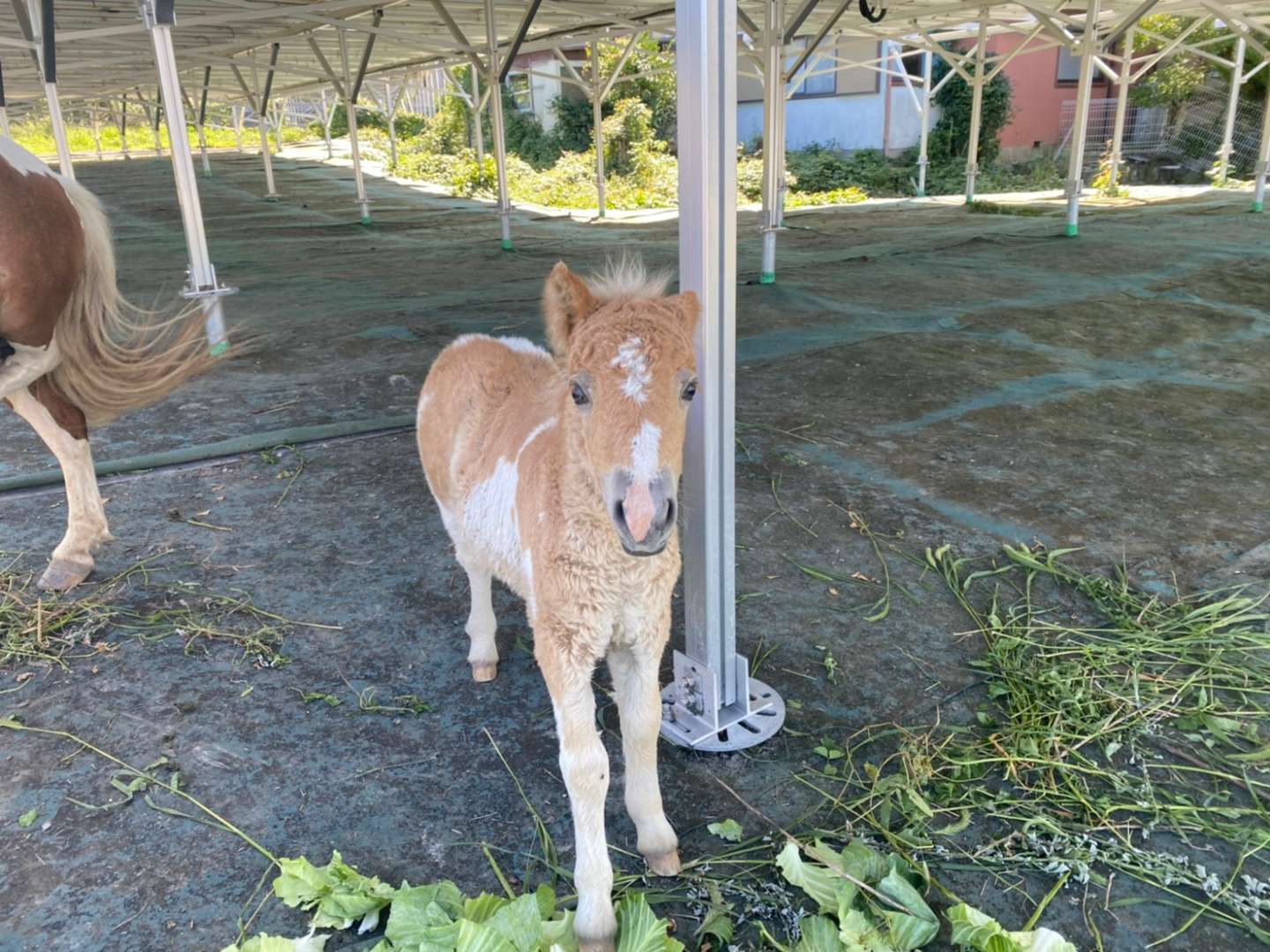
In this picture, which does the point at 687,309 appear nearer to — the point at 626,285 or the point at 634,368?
the point at 626,285

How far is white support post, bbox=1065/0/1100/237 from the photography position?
1006cm

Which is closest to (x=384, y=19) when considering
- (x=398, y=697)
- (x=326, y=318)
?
(x=326, y=318)

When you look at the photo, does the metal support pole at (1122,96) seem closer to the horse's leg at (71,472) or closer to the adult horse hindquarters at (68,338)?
the adult horse hindquarters at (68,338)

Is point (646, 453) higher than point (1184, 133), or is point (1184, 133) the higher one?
point (1184, 133)

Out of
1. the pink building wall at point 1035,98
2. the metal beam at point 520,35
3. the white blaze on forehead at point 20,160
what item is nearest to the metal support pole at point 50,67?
the white blaze on forehead at point 20,160

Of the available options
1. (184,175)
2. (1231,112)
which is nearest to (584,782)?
(184,175)

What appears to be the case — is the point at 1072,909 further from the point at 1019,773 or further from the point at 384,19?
the point at 384,19

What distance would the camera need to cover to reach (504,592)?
3248 mm

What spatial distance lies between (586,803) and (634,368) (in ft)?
3.08

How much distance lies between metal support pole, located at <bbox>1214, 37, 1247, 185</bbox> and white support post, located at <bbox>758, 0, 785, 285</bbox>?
9298 mm

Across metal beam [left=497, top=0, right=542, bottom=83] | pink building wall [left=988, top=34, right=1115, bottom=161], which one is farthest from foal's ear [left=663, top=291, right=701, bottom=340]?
pink building wall [left=988, top=34, right=1115, bottom=161]

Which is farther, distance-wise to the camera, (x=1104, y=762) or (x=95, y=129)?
(x=95, y=129)

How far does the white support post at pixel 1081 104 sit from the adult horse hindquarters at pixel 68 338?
10.8 m

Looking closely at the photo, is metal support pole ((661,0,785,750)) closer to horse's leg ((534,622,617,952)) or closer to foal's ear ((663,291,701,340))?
foal's ear ((663,291,701,340))
